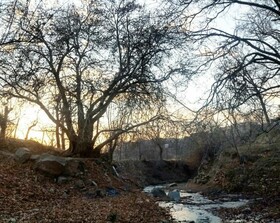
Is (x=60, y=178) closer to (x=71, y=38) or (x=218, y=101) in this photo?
(x=71, y=38)

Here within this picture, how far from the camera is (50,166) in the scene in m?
17.6

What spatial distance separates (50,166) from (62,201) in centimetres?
355

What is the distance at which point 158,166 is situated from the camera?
54.3m

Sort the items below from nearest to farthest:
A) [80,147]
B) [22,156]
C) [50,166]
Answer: [50,166] < [22,156] < [80,147]

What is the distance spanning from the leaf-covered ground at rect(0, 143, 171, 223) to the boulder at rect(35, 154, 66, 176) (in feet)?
1.17

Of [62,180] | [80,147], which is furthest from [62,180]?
[80,147]

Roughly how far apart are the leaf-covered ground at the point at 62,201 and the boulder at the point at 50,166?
14.1 inches

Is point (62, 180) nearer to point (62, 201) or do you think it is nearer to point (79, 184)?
point (79, 184)

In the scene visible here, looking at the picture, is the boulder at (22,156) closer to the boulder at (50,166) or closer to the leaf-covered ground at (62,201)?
the leaf-covered ground at (62,201)

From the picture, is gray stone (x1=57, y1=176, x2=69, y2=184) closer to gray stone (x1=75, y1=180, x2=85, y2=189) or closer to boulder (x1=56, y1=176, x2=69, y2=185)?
boulder (x1=56, y1=176, x2=69, y2=185)

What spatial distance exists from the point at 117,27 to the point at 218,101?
1236 cm

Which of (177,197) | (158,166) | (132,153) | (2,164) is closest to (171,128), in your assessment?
(177,197)

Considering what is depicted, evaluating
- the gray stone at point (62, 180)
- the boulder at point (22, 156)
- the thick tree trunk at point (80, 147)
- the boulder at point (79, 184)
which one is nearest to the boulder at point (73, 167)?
the gray stone at point (62, 180)

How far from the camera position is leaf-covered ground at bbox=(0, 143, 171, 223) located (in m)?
11.2
